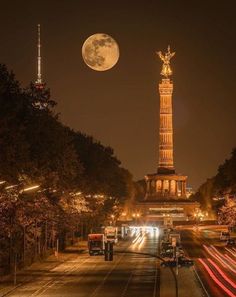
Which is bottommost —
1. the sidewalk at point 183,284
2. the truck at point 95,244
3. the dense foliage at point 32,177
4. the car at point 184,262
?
the sidewalk at point 183,284

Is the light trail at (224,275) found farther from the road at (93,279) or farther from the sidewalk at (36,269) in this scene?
the sidewalk at (36,269)

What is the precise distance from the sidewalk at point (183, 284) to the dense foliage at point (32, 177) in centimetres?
1172

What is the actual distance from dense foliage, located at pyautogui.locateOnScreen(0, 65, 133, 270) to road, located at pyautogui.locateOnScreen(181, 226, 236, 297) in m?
14.5

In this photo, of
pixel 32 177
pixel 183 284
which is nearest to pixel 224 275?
pixel 183 284

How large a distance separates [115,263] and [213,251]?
1875 cm

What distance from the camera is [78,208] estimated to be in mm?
125625

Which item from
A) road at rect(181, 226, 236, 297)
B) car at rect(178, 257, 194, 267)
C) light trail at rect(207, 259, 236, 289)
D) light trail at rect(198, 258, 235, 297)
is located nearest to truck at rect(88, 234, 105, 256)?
road at rect(181, 226, 236, 297)

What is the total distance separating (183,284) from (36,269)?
2002cm

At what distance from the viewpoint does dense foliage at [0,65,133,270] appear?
77312mm

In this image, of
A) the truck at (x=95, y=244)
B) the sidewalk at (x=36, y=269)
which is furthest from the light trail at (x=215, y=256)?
the sidewalk at (x=36, y=269)

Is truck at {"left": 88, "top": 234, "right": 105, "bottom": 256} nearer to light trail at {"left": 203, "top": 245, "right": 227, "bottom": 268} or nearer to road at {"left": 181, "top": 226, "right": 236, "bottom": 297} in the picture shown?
road at {"left": 181, "top": 226, "right": 236, "bottom": 297}

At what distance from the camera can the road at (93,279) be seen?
63.5 m

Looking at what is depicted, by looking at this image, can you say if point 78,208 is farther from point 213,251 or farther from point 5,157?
point 5,157

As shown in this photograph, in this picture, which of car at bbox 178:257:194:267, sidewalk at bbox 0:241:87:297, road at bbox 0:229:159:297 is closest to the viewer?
road at bbox 0:229:159:297
